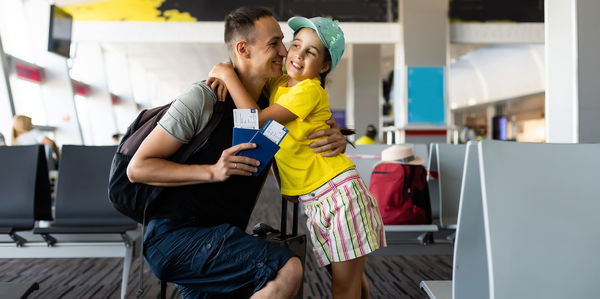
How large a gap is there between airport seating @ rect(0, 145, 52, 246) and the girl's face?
2166 mm

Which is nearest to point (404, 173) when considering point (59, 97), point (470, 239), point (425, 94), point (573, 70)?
point (573, 70)

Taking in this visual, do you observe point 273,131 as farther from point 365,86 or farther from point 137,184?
point 365,86

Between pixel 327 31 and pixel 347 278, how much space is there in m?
0.83

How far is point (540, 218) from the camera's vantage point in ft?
3.67

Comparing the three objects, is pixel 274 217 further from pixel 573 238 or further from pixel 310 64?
pixel 573 238

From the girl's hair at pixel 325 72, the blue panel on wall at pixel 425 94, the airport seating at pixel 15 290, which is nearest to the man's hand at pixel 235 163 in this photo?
the girl's hair at pixel 325 72

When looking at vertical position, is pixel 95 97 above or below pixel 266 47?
above

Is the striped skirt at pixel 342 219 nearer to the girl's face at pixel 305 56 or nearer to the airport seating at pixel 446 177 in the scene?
the girl's face at pixel 305 56

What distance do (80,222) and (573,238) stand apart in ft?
9.19

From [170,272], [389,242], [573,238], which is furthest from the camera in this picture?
[389,242]

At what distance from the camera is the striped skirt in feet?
4.94

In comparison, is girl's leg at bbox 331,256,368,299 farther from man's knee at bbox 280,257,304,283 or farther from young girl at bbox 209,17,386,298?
man's knee at bbox 280,257,304,283

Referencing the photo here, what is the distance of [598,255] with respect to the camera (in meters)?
1.14

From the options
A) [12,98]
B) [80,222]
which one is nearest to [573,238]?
[80,222]
